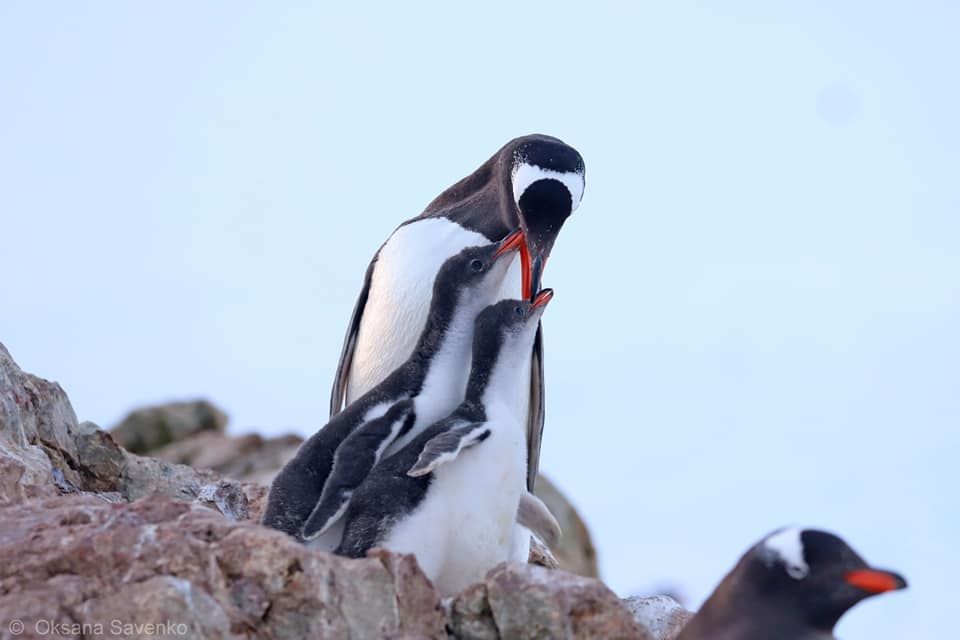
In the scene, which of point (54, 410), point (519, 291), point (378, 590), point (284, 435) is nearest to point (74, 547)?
point (378, 590)

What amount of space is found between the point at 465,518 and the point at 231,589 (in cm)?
155

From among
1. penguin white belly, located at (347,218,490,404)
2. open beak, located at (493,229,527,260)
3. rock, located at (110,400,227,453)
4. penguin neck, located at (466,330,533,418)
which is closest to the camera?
penguin neck, located at (466,330,533,418)

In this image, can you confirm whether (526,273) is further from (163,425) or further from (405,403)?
(163,425)

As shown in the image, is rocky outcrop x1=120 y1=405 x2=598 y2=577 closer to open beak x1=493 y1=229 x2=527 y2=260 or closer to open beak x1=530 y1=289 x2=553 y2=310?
open beak x1=493 y1=229 x2=527 y2=260

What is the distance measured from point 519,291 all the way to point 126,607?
3.96 meters

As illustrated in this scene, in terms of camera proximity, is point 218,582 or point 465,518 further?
point 465,518

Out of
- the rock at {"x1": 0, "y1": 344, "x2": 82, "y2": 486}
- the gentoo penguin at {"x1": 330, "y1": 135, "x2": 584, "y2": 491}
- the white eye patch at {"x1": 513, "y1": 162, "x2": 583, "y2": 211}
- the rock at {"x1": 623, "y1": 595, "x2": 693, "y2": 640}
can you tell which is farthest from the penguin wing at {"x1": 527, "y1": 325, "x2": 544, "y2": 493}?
the rock at {"x1": 0, "y1": 344, "x2": 82, "y2": 486}

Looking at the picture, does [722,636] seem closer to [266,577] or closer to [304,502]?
[266,577]

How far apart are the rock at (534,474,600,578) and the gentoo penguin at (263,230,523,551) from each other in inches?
203

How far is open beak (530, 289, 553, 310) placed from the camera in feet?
24.8

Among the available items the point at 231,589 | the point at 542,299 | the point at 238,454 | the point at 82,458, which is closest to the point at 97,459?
the point at 82,458

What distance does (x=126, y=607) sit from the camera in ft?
16.2

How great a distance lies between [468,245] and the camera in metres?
8.82

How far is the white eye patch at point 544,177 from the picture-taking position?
8.41m
